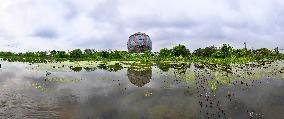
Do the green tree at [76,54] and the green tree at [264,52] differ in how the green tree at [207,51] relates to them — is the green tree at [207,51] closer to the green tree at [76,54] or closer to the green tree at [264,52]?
the green tree at [264,52]

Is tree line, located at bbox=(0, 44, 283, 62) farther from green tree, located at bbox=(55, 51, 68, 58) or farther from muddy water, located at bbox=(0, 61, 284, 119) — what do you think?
muddy water, located at bbox=(0, 61, 284, 119)

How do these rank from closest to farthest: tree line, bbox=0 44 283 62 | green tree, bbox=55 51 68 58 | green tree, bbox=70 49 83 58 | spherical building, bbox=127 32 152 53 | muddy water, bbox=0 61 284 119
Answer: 1. muddy water, bbox=0 61 284 119
2. tree line, bbox=0 44 283 62
3. green tree, bbox=70 49 83 58
4. green tree, bbox=55 51 68 58
5. spherical building, bbox=127 32 152 53

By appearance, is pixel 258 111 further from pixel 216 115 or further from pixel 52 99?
pixel 52 99

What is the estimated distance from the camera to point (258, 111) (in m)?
13.7

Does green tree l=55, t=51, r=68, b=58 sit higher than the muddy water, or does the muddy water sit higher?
green tree l=55, t=51, r=68, b=58

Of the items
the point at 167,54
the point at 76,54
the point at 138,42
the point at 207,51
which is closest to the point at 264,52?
the point at 207,51

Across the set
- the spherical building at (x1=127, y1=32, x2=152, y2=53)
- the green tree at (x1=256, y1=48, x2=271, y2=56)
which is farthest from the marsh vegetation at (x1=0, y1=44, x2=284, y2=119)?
the spherical building at (x1=127, y1=32, x2=152, y2=53)

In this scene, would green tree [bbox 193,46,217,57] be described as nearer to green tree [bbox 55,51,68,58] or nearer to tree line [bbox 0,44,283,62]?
tree line [bbox 0,44,283,62]

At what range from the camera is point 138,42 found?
7819 centimetres

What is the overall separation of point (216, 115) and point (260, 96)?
5.22 m

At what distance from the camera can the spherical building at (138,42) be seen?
78.1 meters

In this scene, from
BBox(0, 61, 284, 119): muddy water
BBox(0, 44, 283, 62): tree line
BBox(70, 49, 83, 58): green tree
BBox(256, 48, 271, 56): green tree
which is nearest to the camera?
BBox(0, 61, 284, 119): muddy water

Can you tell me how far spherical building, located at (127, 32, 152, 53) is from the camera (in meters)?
78.1

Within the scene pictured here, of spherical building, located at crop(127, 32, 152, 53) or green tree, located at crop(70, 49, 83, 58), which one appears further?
spherical building, located at crop(127, 32, 152, 53)
